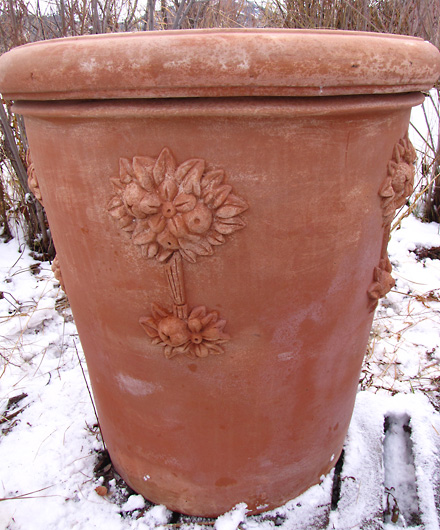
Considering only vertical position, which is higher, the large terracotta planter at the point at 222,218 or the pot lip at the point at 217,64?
the pot lip at the point at 217,64

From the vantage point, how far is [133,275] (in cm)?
95

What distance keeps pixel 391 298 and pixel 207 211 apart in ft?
6.84

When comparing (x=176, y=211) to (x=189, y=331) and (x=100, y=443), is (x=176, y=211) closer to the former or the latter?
(x=189, y=331)

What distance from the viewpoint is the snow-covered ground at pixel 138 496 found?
1.27 m

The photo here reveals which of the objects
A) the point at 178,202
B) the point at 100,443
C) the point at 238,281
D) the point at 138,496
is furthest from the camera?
the point at 100,443

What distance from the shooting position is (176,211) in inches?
32.6

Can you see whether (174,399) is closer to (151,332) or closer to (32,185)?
(151,332)

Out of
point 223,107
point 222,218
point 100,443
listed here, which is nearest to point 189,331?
point 222,218

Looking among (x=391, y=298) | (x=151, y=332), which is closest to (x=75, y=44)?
(x=151, y=332)

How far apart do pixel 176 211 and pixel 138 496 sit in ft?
3.32

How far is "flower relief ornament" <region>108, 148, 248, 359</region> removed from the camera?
0.81 meters

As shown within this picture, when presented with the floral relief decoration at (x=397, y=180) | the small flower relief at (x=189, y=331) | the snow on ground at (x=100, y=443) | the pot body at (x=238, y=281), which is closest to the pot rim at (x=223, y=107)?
the pot body at (x=238, y=281)

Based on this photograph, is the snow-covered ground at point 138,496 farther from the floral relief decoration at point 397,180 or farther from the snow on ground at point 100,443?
the floral relief decoration at point 397,180

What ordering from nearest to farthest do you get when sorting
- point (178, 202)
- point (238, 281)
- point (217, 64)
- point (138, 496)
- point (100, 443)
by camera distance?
point (217, 64)
point (178, 202)
point (238, 281)
point (138, 496)
point (100, 443)
